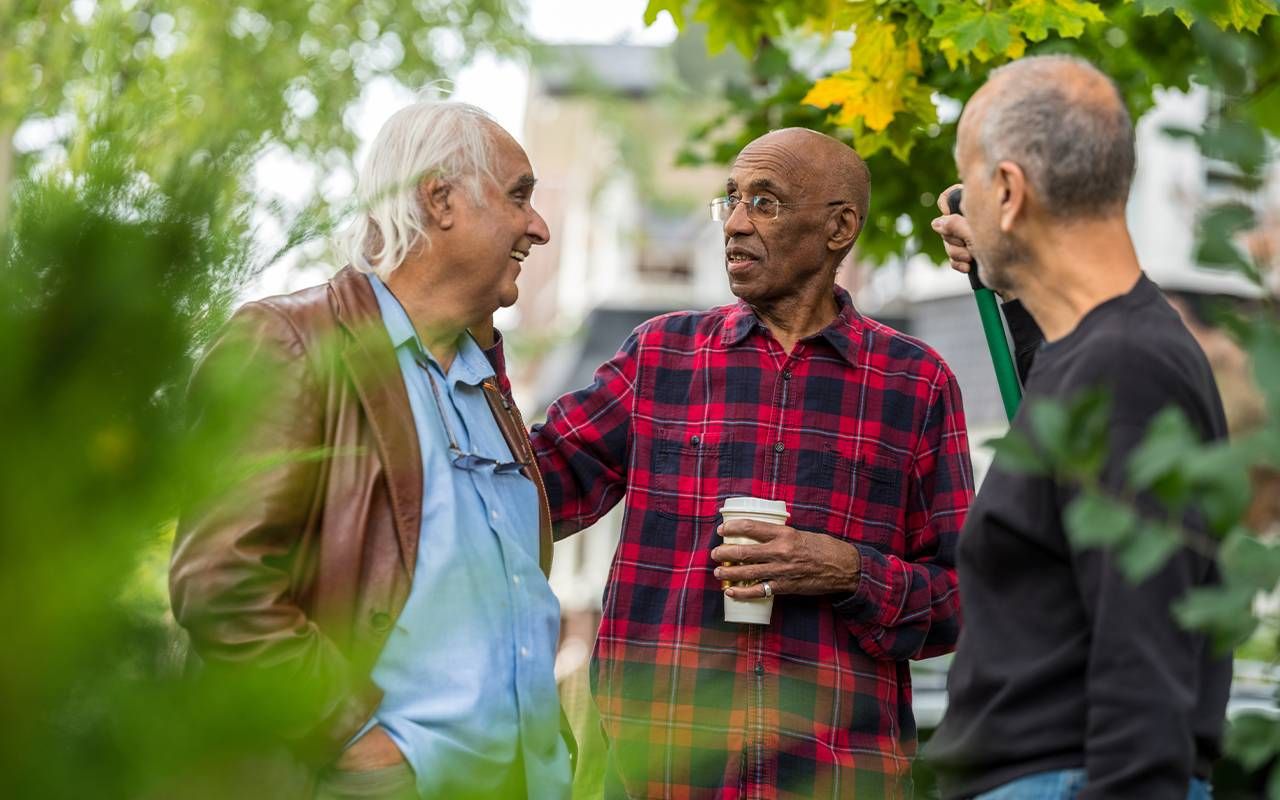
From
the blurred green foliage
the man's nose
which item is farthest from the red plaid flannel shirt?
the blurred green foliage

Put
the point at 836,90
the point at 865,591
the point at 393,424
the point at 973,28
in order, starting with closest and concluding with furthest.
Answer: the point at 393,424 < the point at 865,591 < the point at 973,28 < the point at 836,90

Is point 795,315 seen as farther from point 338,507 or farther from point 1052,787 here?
point 1052,787

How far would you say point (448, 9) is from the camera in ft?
32.4

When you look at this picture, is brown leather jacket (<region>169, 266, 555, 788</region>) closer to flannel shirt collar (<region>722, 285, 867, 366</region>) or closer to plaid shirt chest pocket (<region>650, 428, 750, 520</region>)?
plaid shirt chest pocket (<region>650, 428, 750, 520</region>)

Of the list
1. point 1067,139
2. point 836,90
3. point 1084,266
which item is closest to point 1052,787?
point 1084,266

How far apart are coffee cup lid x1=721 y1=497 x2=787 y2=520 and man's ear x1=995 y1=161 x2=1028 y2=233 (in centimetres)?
98

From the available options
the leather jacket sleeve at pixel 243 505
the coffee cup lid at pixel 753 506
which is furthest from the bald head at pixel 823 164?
the leather jacket sleeve at pixel 243 505

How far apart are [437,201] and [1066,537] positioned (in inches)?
53.8

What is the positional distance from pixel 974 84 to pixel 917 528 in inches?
83.7

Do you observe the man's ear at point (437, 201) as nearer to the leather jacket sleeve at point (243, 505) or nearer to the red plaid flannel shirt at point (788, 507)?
the red plaid flannel shirt at point (788, 507)

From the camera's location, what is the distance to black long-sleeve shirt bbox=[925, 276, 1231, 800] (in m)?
1.85

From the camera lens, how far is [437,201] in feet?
9.39

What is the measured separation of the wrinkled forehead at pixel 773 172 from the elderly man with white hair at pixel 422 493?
0.57 metres

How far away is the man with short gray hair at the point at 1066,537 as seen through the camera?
1.86 m
